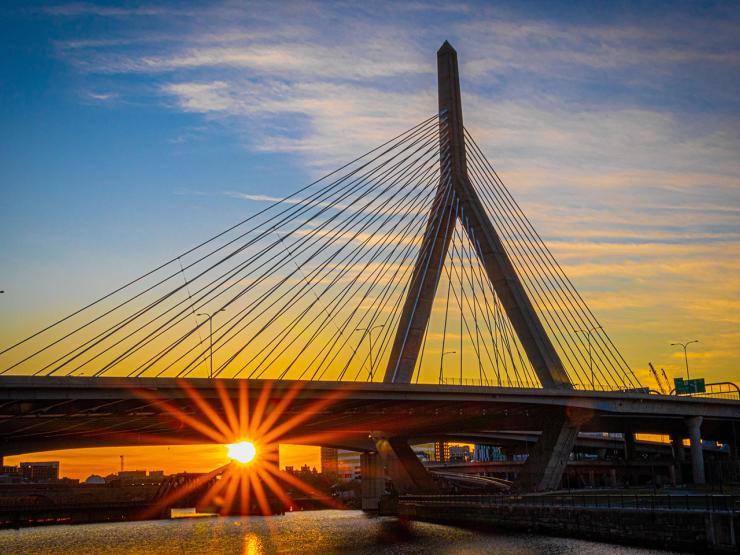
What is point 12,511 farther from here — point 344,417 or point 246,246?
point 246,246

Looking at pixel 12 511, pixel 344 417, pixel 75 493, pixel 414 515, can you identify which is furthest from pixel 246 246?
pixel 75 493

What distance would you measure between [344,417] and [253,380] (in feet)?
→ 69.0

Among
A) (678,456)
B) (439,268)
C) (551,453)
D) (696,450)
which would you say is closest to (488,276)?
(439,268)

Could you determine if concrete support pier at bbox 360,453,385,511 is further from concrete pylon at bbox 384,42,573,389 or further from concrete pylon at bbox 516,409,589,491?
concrete pylon at bbox 384,42,573,389

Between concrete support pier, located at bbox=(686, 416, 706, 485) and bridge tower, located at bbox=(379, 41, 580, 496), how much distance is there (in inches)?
831

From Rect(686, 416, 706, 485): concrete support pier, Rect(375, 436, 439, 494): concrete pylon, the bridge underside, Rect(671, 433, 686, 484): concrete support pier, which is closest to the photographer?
the bridge underside

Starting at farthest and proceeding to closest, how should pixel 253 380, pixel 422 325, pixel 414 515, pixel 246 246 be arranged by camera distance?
pixel 414 515 → pixel 422 325 → pixel 246 246 → pixel 253 380

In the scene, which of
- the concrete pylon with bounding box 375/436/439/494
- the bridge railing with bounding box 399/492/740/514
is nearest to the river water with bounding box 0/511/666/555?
the bridge railing with bounding box 399/492/740/514

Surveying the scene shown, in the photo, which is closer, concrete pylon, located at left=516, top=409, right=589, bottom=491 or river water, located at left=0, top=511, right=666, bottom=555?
river water, located at left=0, top=511, right=666, bottom=555

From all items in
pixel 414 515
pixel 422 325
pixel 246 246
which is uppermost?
pixel 246 246

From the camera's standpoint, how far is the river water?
51.4m

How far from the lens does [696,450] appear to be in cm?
8844

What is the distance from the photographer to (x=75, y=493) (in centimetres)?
13550

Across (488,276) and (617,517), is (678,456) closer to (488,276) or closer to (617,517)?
(488,276)
